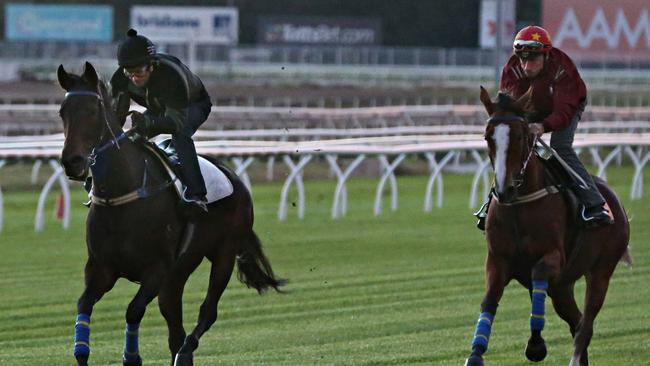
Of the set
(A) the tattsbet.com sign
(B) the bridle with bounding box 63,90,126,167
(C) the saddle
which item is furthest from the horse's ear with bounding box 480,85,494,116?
(A) the tattsbet.com sign

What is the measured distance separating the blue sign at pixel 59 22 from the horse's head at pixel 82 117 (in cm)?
4540

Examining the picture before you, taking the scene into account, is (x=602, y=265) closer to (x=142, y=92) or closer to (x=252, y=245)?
(x=252, y=245)

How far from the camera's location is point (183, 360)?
7.58 m

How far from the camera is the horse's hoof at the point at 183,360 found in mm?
Result: 7578

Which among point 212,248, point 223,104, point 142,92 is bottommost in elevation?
point 223,104

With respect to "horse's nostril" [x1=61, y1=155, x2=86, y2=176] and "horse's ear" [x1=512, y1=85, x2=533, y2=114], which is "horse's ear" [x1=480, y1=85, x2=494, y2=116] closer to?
"horse's ear" [x1=512, y1=85, x2=533, y2=114]

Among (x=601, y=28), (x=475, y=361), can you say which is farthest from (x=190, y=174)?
(x=601, y=28)

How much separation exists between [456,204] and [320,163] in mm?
7390

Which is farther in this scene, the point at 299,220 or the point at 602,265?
the point at 299,220

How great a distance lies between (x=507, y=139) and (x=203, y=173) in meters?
1.56

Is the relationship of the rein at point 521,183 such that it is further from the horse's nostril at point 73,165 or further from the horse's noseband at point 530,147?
the horse's nostril at point 73,165

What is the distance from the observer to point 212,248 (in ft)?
26.7

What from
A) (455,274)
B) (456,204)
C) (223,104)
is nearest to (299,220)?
(456,204)

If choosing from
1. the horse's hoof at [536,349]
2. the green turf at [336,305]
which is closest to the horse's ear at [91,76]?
the green turf at [336,305]
